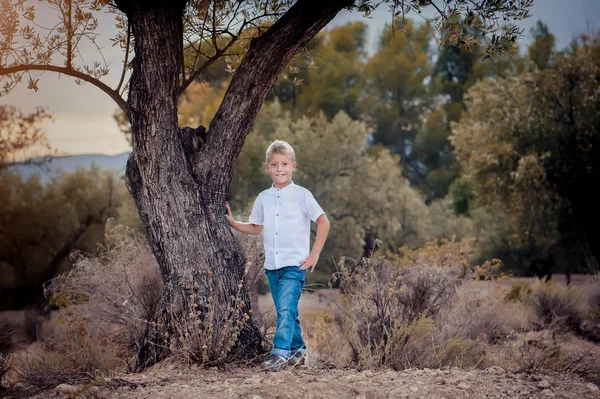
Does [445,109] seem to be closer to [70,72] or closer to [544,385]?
[70,72]

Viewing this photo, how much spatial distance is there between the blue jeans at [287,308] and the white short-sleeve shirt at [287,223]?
10cm

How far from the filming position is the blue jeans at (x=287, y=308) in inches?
244

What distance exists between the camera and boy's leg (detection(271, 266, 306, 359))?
6203 millimetres

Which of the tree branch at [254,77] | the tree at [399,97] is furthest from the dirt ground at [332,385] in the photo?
the tree at [399,97]

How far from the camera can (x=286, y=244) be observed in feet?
20.8

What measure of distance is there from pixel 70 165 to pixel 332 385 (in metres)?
23.7

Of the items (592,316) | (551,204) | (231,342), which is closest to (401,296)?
(231,342)

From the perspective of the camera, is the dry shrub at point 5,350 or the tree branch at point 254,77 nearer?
the dry shrub at point 5,350

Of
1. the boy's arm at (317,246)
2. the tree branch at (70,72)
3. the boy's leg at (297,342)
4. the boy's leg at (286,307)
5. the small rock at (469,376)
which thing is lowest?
the small rock at (469,376)

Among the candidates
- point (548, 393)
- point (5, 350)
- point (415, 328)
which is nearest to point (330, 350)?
point (415, 328)

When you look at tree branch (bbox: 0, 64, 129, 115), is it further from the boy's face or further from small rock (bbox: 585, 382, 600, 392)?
small rock (bbox: 585, 382, 600, 392)

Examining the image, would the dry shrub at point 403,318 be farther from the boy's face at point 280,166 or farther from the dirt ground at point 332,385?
the boy's face at point 280,166

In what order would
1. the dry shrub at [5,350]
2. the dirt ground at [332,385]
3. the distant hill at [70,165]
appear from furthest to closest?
the distant hill at [70,165]
the dry shrub at [5,350]
the dirt ground at [332,385]

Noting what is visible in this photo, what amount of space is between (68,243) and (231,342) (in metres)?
21.6
